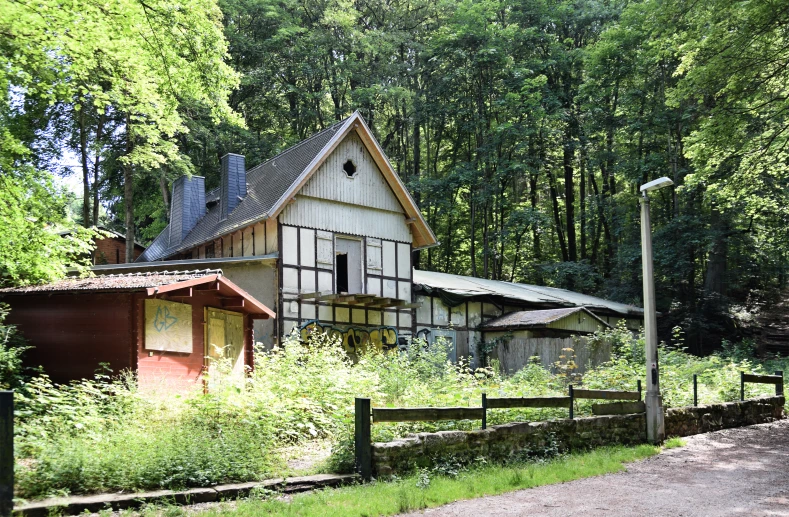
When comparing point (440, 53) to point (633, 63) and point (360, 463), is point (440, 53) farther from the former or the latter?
point (360, 463)

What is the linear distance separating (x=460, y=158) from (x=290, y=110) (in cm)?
1210

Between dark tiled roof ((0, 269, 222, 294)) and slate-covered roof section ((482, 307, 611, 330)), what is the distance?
1448 centimetres

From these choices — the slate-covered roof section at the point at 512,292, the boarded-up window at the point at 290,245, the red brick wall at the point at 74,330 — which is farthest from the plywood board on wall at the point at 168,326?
the slate-covered roof section at the point at 512,292

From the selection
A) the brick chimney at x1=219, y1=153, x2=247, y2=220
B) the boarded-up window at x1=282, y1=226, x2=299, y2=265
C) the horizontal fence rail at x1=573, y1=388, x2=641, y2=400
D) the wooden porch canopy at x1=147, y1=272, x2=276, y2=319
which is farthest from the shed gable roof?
the horizontal fence rail at x1=573, y1=388, x2=641, y2=400

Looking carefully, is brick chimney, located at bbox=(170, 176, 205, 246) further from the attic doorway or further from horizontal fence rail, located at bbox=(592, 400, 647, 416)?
horizontal fence rail, located at bbox=(592, 400, 647, 416)

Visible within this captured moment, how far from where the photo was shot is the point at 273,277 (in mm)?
22609

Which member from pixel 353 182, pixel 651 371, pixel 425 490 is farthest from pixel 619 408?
pixel 353 182

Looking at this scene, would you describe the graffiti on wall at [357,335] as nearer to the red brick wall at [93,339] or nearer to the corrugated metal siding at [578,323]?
the corrugated metal siding at [578,323]

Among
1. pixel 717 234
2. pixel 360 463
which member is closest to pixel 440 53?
pixel 717 234

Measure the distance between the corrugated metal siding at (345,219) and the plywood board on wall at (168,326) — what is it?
7.75 m

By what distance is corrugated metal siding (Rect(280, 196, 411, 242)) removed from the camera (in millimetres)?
23344

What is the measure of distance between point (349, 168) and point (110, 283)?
476 inches

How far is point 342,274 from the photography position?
2503cm

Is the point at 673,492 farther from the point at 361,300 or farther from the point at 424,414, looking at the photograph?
the point at 361,300
